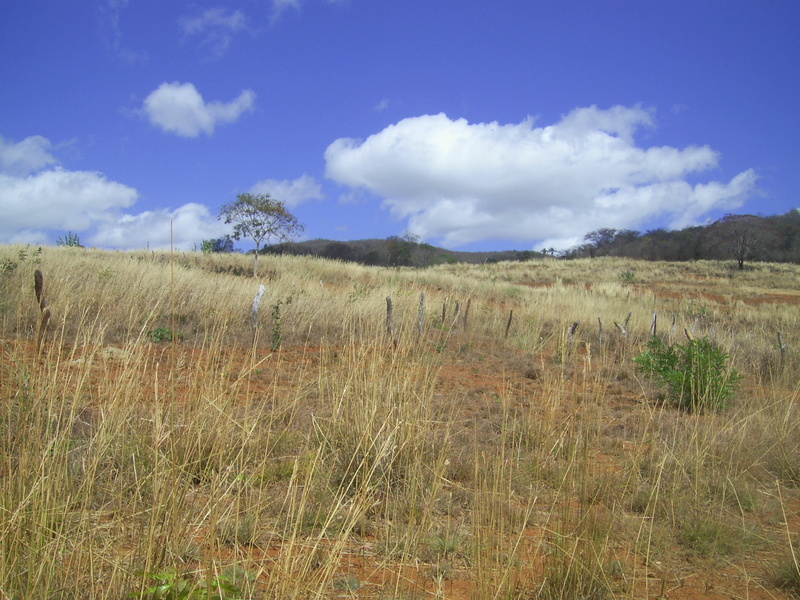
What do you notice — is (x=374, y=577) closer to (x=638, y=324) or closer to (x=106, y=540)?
(x=106, y=540)

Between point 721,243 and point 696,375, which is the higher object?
point 721,243

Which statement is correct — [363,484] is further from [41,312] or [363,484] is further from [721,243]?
[721,243]

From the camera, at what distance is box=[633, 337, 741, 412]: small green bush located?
247 inches

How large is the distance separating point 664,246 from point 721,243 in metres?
9.62

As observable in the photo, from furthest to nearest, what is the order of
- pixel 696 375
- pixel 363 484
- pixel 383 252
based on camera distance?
pixel 383 252 → pixel 696 375 → pixel 363 484

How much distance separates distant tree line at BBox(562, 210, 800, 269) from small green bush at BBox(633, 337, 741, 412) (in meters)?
36.2

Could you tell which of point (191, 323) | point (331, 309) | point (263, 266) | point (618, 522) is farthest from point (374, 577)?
point (263, 266)

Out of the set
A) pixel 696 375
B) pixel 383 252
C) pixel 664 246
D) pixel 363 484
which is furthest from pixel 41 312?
pixel 664 246

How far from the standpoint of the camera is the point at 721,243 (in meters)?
42.5

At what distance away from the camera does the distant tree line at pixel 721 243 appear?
39125 millimetres

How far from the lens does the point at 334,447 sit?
→ 12.2 ft

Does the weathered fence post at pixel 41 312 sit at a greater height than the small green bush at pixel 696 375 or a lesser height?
greater

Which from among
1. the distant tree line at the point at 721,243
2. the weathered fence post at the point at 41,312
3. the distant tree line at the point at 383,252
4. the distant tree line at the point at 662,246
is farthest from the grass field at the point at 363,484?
the distant tree line at the point at 383,252

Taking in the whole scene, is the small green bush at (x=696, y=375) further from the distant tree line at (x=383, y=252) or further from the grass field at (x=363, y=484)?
the distant tree line at (x=383, y=252)
